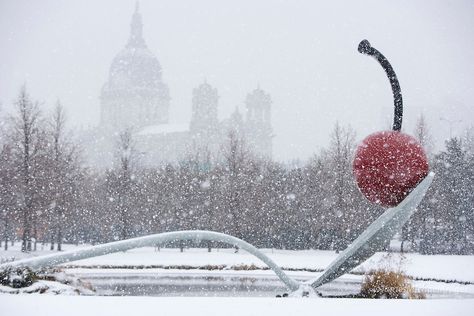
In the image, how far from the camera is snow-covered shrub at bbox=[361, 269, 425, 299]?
37.0ft

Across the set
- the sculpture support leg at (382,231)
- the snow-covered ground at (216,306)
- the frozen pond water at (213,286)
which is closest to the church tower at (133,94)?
the frozen pond water at (213,286)

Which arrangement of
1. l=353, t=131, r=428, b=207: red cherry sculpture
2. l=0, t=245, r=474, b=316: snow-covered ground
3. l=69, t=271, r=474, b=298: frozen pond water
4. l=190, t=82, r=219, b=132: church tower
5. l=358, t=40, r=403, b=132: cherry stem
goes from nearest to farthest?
l=0, t=245, r=474, b=316: snow-covered ground → l=353, t=131, r=428, b=207: red cherry sculpture → l=358, t=40, r=403, b=132: cherry stem → l=69, t=271, r=474, b=298: frozen pond water → l=190, t=82, r=219, b=132: church tower

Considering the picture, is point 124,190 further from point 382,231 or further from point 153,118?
point 153,118

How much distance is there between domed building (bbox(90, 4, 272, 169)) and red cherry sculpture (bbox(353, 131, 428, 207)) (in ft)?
237

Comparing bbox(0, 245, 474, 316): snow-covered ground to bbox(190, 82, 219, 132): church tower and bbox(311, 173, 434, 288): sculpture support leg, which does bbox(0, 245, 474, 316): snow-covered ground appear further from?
bbox(190, 82, 219, 132): church tower

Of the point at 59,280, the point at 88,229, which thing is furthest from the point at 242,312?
the point at 88,229

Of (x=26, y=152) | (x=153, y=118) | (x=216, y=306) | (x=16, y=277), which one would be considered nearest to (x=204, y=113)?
(x=153, y=118)

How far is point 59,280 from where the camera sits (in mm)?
12586

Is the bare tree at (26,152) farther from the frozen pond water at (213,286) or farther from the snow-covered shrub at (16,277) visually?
the snow-covered shrub at (16,277)

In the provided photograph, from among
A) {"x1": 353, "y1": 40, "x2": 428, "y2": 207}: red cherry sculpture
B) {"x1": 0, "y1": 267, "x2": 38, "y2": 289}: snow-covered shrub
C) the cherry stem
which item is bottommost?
{"x1": 0, "y1": 267, "x2": 38, "y2": 289}: snow-covered shrub

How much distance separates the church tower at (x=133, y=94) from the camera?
4527 inches

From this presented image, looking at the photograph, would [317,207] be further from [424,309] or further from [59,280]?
[424,309]

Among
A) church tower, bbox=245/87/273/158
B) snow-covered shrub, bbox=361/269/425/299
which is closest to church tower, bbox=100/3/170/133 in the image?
church tower, bbox=245/87/273/158

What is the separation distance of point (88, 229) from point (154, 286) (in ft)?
96.4
